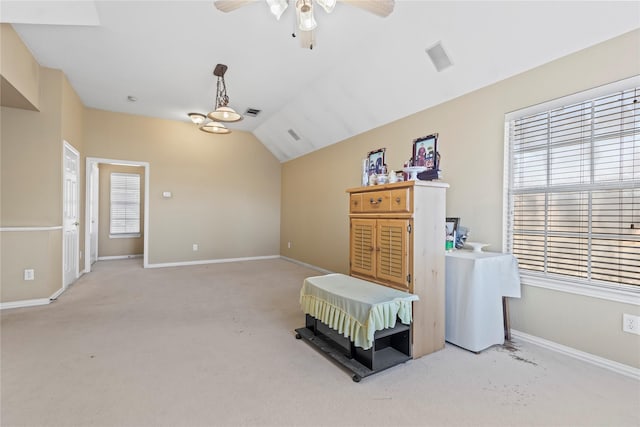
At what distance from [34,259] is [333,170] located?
434 cm

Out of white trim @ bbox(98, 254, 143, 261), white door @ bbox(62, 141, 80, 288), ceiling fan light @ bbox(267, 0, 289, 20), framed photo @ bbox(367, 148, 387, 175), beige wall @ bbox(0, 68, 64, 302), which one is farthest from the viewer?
white trim @ bbox(98, 254, 143, 261)

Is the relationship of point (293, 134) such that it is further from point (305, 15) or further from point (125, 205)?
point (125, 205)

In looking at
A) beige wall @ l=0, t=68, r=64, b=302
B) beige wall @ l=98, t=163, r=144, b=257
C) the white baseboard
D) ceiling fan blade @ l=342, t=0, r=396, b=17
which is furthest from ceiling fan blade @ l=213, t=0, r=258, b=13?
beige wall @ l=98, t=163, r=144, b=257

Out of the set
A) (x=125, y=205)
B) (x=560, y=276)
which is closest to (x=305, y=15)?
(x=560, y=276)

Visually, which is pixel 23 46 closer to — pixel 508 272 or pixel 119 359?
pixel 119 359

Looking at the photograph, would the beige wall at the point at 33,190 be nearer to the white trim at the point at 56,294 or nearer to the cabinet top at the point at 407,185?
the white trim at the point at 56,294

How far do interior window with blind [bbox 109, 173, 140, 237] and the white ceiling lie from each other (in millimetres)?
2710

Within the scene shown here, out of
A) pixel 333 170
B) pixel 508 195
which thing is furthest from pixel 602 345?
pixel 333 170

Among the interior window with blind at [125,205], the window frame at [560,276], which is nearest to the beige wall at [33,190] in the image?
the interior window with blind at [125,205]

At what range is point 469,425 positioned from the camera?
5.13ft

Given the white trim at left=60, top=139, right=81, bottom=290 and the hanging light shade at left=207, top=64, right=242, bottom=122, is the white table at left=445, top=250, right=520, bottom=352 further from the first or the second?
the white trim at left=60, top=139, right=81, bottom=290

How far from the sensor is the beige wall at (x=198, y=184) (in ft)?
18.9

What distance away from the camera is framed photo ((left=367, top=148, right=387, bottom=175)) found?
4.20 m

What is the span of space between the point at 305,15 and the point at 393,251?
1837 mm
